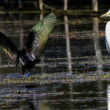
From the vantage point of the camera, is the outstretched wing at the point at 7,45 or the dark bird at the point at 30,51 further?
the dark bird at the point at 30,51

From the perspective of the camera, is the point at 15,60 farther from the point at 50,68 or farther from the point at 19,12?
the point at 19,12

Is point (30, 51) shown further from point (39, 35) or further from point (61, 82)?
point (61, 82)

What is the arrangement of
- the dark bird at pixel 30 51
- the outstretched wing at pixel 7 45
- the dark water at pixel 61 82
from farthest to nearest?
the dark bird at pixel 30 51 → the outstretched wing at pixel 7 45 → the dark water at pixel 61 82

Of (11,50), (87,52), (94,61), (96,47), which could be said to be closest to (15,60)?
(11,50)

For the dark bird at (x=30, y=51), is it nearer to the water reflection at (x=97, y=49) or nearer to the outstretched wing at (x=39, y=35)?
the outstretched wing at (x=39, y=35)

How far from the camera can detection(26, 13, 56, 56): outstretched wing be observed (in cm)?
1372

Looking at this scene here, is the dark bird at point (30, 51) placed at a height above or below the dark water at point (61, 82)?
above

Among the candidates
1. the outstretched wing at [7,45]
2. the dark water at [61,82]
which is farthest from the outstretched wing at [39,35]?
the dark water at [61,82]

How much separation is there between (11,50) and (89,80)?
72.0 inches

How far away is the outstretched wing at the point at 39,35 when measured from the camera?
1372 cm

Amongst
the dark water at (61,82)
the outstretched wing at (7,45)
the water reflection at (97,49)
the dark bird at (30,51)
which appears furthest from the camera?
the water reflection at (97,49)

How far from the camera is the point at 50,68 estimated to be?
15805 millimetres

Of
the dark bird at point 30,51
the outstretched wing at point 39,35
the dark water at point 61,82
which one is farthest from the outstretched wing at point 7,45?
the dark water at point 61,82

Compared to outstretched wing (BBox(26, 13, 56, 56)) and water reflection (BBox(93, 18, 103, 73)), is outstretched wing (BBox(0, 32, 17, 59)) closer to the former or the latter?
outstretched wing (BBox(26, 13, 56, 56))
